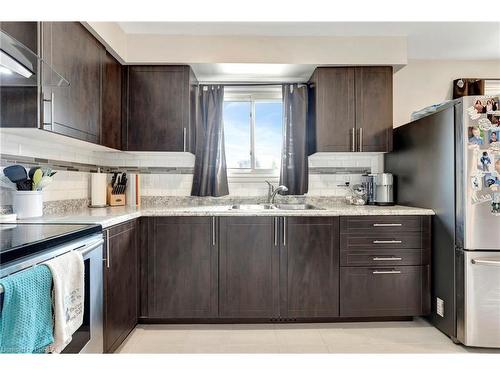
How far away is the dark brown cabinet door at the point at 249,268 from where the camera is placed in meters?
2.41

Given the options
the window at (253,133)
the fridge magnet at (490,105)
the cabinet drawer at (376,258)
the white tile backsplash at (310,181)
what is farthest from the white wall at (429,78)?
the cabinet drawer at (376,258)

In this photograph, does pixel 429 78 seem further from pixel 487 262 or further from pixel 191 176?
pixel 191 176

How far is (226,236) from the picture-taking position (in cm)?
243

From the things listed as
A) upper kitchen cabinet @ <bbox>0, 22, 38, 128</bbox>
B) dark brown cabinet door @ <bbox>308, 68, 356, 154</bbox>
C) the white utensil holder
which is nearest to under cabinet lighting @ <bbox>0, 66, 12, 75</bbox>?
upper kitchen cabinet @ <bbox>0, 22, 38, 128</bbox>

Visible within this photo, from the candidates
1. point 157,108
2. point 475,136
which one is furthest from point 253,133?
point 475,136

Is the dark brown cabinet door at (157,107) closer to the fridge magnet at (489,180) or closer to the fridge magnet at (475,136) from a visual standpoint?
the fridge magnet at (475,136)

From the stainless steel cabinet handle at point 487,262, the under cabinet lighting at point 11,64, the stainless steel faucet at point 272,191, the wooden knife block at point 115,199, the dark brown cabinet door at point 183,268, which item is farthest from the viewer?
the stainless steel faucet at point 272,191

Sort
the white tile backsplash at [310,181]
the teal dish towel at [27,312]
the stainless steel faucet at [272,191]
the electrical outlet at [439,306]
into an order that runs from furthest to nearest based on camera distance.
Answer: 1. the white tile backsplash at [310,181]
2. the stainless steel faucet at [272,191]
3. the electrical outlet at [439,306]
4. the teal dish towel at [27,312]

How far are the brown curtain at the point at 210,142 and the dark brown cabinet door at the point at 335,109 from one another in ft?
3.04

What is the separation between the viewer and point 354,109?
2.74 metres

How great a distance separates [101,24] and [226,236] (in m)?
1.75

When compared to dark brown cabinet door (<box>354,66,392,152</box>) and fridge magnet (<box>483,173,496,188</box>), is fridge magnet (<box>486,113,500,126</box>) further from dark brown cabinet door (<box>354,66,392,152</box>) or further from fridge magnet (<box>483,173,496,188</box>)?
dark brown cabinet door (<box>354,66,392,152</box>)
